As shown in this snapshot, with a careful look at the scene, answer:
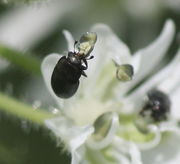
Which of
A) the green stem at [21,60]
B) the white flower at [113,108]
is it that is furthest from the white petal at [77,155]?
the green stem at [21,60]

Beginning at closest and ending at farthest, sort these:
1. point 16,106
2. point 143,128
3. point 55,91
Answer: point 55,91 → point 16,106 → point 143,128

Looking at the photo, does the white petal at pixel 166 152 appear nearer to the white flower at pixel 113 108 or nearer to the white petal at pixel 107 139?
the white flower at pixel 113 108

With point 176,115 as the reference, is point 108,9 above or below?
above

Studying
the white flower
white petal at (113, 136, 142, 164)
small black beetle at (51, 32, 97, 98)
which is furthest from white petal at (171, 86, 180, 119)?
small black beetle at (51, 32, 97, 98)

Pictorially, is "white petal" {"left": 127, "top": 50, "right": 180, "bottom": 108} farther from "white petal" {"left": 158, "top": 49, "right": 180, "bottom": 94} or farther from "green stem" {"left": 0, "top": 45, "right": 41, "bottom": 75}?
"green stem" {"left": 0, "top": 45, "right": 41, "bottom": 75}

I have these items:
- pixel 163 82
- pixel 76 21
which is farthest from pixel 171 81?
pixel 76 21

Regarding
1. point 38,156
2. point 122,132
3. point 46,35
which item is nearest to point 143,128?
point 122,132

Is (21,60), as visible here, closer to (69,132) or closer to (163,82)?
(69,132)

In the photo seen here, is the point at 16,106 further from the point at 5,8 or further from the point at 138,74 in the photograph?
the point at 5,8

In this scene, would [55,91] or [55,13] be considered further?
[55,13]
